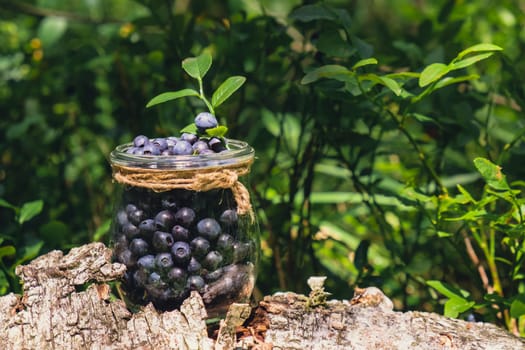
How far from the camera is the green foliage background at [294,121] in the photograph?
1.42 m

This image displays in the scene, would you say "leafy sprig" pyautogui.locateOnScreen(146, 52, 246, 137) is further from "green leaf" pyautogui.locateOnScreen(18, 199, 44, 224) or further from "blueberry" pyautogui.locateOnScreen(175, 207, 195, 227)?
"green leaf" pyautogui.locateOnScreen(18, 199, 44, 224)

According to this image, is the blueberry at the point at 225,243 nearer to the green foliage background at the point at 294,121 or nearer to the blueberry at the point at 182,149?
the blueberry at the point at 182,149

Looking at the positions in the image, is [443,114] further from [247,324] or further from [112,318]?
[112,318]

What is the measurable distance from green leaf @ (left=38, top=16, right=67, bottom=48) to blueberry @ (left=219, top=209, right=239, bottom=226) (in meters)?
1.11

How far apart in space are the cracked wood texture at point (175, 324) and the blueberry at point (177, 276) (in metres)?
0.04

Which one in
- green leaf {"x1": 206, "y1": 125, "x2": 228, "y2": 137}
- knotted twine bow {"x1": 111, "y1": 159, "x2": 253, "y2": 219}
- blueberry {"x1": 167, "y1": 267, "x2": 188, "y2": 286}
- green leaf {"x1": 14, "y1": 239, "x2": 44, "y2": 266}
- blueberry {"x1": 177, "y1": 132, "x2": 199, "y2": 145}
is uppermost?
green leaf {"x1": 206, "y1": 125, "x2": 228, "y2": 137}

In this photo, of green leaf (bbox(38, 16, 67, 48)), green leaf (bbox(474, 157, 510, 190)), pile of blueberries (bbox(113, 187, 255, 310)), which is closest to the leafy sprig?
pile of blueberries (bbox(113, 187, 255, 310))

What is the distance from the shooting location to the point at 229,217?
3.66 feet

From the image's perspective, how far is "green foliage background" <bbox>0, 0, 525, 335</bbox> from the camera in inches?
55.7

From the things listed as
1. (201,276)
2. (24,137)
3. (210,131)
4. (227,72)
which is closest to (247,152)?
(210,131)

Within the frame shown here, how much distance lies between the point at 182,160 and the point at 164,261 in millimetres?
167

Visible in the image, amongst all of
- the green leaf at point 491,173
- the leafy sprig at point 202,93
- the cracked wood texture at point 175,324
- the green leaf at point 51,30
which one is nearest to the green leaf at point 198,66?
the leafy sprig at point 202,93

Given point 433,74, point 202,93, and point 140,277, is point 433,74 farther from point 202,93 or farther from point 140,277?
point 140,277

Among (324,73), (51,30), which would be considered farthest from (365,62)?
(51,30)
